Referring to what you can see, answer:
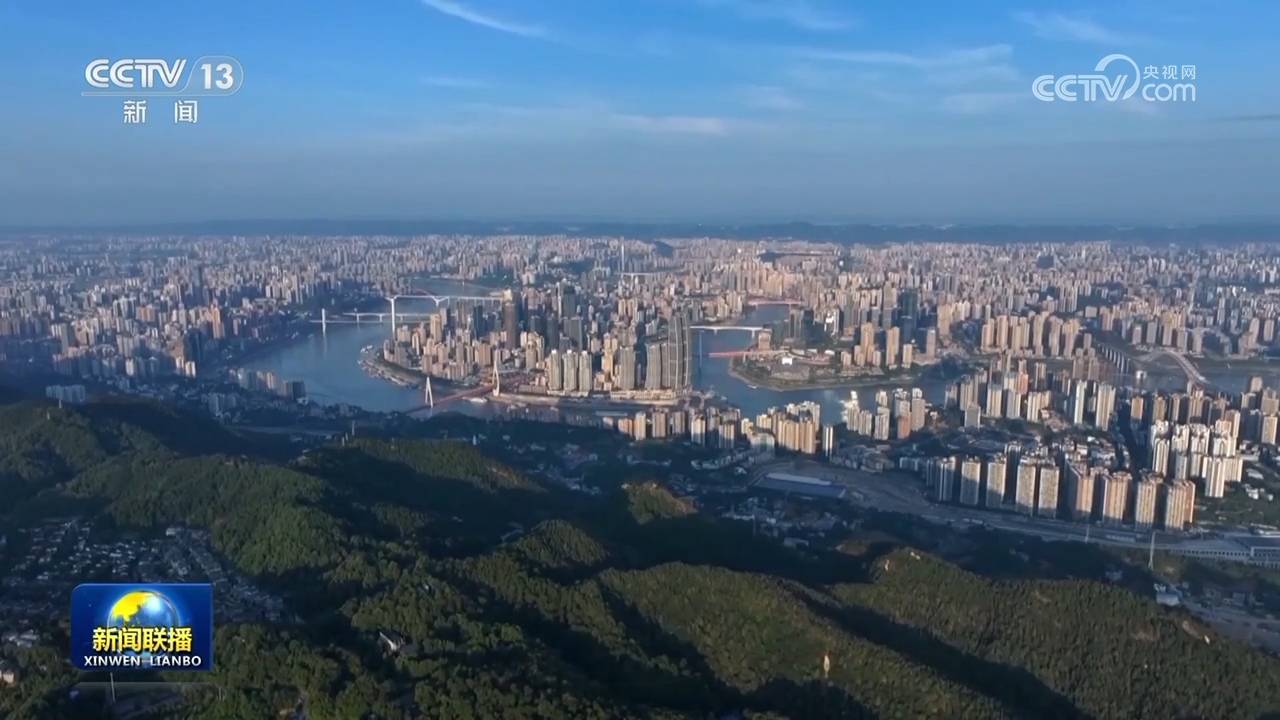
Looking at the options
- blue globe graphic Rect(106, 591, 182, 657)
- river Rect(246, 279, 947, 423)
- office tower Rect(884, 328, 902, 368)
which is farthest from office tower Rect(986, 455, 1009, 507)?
blue globe graphic Rect(106, 591, 182, 657)

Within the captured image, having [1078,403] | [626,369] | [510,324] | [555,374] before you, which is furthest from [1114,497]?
[510,324]

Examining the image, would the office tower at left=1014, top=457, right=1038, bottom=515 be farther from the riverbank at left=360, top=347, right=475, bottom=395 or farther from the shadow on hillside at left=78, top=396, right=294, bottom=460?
the riverbank at left=360, top=347, right=475, bottom=395

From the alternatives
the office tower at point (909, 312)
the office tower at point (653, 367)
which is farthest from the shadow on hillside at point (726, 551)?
the office tower at point (909, 312)

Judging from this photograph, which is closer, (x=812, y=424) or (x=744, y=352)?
(x=812, y=424)

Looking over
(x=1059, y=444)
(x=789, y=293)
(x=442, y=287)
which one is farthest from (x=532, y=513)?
(x=442, y=287)

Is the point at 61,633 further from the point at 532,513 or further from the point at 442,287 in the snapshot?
the point at 442,287
